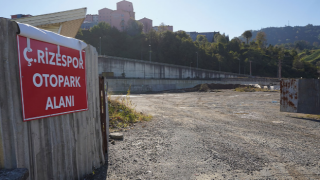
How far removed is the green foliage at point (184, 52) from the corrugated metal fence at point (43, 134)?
8250 cm

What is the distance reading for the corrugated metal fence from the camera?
278 centimetres

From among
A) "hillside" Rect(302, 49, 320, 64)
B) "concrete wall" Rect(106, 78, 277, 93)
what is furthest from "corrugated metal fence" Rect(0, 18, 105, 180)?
"hillside" Rect(302, 49, 320, 64)

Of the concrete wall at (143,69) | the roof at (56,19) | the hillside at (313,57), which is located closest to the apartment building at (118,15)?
the concrete wall at (143,69)

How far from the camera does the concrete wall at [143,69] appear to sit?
169ft

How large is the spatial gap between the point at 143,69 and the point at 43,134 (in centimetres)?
5615

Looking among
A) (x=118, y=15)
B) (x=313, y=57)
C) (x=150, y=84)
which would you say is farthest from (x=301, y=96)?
(x=313, y=57)

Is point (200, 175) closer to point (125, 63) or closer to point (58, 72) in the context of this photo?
point (58, 72)

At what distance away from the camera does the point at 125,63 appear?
5484cm

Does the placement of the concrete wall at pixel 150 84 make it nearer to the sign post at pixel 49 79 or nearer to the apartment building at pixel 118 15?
the sign post at pixel 49 79

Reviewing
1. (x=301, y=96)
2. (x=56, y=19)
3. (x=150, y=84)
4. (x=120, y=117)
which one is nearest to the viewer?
(x=56, y=19)

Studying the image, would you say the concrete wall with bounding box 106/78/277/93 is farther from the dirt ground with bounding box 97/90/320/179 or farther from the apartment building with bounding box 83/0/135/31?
the apartment building with bounding box 83/0/135/31

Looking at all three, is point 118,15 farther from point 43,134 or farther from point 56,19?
point 43,134

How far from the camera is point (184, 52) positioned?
322ft

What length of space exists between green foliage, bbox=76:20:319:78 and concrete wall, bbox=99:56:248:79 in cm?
2373
